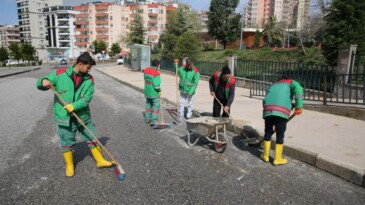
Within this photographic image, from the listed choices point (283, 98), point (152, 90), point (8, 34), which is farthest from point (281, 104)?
point (8, 34)

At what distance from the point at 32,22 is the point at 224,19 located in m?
99.2

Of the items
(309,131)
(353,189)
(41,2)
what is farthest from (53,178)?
(41,2)

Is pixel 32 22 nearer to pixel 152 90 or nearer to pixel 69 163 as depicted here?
pixel 152 90

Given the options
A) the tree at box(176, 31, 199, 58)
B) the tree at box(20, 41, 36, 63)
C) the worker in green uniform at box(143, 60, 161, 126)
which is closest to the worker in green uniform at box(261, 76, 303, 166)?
the worker in green uniform at box(143, 60, 161, 126)

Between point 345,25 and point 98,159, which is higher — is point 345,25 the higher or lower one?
the higher one

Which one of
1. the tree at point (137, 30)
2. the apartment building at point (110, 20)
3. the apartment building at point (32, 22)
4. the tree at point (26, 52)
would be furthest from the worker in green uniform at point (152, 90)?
the apartment building at point (32, 22)

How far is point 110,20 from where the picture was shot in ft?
315

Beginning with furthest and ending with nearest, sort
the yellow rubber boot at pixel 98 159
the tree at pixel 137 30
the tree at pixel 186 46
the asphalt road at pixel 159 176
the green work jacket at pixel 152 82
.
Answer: the tree at pixel 137 30 < the tree at pixel 186 46 < the green work jacket at pixel 152 82 < the yellow rubber boot at pixel 98 159 < the asphalt road at pixel 159 176

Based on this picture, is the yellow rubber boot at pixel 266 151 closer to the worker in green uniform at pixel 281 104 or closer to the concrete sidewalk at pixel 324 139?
the worker in green uniform at pixel 281 104

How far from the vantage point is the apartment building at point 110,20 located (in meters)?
94.7

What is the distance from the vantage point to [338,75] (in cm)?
835

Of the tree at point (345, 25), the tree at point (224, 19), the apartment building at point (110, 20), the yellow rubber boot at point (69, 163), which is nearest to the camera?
the yellow rubber boot at point (69, 163)

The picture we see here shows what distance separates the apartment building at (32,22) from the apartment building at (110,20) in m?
23.3

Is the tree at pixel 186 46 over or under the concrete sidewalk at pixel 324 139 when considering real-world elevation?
over
